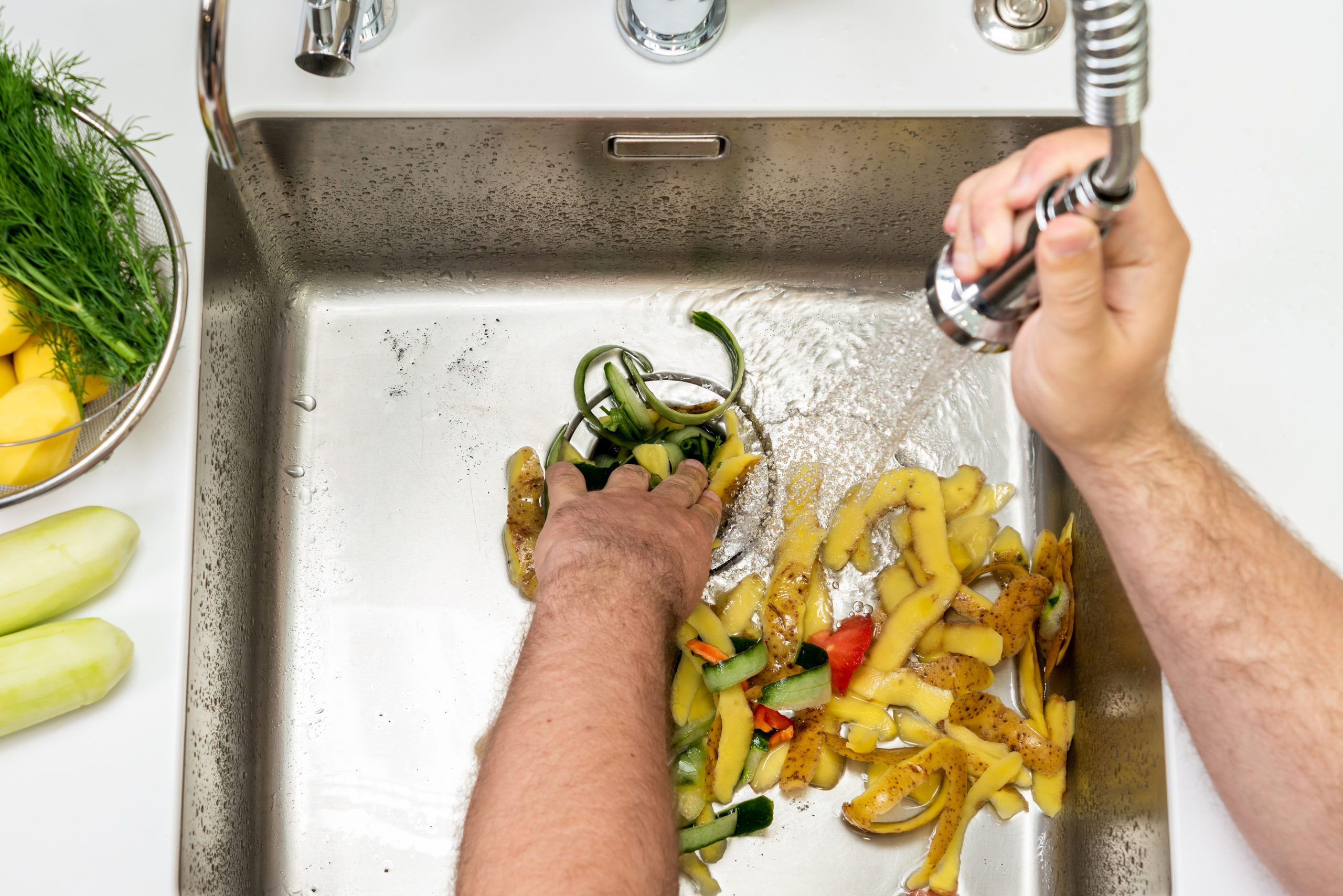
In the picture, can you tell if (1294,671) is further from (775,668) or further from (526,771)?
(526,771)

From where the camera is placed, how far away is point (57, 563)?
775mm

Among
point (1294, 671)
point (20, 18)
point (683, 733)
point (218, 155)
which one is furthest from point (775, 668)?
point (20, 18)

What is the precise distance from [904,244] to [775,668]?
511 mm

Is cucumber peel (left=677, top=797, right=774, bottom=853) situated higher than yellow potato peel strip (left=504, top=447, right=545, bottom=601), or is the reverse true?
yellow potato peel strip (left=504, top=447, right=545, bottom=601)

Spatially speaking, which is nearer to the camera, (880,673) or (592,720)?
(592,720)

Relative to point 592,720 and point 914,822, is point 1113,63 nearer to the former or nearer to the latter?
point 592,720

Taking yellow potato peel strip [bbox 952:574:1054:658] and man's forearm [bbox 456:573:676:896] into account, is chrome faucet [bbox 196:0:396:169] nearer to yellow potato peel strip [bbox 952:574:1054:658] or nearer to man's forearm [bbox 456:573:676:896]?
man's forearm [bbox 456:573:676:896]

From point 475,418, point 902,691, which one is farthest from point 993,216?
point 475,418

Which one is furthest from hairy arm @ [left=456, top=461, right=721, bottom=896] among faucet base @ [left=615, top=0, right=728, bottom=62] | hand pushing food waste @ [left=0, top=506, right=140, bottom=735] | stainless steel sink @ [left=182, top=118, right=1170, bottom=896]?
faucet base @ [left=615, top=0, right=728, bottom=62]

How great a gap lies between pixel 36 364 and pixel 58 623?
218mm

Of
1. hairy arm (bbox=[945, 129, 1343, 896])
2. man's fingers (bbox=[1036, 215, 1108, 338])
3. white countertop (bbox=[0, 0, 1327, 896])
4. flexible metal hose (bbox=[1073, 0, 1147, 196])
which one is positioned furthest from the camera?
white countertop (bbox=[0, 0, 1327, 896])

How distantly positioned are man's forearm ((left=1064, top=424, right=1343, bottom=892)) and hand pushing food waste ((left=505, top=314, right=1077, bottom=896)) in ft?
0.82

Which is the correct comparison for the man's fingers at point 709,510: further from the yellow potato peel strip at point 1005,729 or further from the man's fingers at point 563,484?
the yellow potato peel strip at point 1005,729

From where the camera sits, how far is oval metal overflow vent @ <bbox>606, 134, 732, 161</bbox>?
37.3 inches
